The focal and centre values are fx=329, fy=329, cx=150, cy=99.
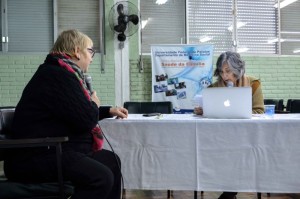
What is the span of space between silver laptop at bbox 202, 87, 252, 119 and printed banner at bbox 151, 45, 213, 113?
3164 millimetres

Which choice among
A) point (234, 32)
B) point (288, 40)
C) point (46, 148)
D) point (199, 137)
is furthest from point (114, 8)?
point (46, 148)

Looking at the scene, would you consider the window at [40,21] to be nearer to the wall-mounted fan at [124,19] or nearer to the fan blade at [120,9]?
the wall-mounted fan at [124,19]

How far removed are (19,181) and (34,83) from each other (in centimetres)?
46

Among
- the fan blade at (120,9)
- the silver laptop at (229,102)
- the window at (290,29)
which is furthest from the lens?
the window at (290,29)

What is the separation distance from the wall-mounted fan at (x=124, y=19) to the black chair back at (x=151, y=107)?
2111mm

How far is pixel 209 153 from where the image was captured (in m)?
2.03

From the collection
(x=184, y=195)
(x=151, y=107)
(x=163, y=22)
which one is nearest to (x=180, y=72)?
(x=163, y=22)

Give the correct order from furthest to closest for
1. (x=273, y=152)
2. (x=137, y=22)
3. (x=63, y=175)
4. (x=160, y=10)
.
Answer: (x=160, y=10), (x=137, y=22), (x=273, y=152), (x=63, y=175)

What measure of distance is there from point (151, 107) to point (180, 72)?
214 centimetres

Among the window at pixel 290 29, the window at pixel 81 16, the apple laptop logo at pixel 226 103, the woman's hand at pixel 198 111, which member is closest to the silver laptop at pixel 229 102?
the apple laptop logo at pixel 226 103

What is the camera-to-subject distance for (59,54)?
5.38 ft

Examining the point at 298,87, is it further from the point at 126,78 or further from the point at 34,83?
the point at 34,83

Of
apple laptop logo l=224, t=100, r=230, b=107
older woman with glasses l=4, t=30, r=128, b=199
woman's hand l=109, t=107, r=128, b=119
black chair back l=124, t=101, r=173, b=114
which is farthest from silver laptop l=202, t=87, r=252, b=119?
black chair back l=124, t=101, r=173, b=114

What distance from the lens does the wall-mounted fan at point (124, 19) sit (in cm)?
507
